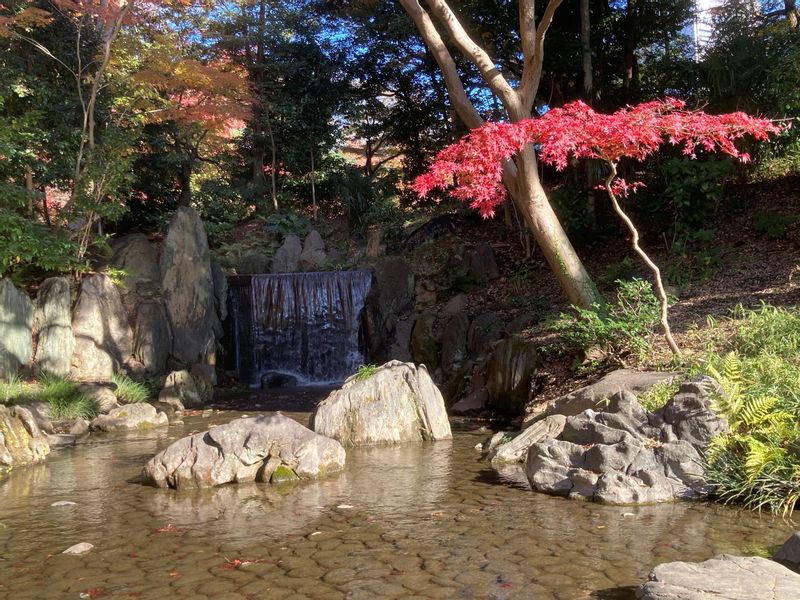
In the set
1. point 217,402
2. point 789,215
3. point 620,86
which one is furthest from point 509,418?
point 620,86

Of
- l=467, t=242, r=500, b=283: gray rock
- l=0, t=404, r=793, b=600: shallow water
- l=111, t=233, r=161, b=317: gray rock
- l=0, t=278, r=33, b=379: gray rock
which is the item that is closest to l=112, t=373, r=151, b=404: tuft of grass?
l=0, t=278, r=33, b=379: gray rock

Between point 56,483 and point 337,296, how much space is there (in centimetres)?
868

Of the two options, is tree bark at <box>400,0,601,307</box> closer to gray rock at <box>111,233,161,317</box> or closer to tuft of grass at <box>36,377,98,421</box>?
tuft of grass at <box>36,377,98,421</box>

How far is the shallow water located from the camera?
4102 mm

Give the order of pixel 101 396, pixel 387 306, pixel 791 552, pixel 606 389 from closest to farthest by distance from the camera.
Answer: pixel 791 552
pixel 606 389
pixel 101 396
pixel 387 306

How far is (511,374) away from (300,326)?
21.1 ft

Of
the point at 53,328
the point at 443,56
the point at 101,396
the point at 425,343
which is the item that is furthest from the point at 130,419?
the point at 443,56

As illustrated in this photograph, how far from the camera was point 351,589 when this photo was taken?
159 inches

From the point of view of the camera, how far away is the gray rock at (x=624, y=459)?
5.54m

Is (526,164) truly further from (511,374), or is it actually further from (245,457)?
(245,457)

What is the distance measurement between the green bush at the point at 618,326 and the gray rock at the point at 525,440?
186 cm

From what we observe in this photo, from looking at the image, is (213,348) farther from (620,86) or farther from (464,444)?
(620,86)

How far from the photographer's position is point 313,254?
1781cm

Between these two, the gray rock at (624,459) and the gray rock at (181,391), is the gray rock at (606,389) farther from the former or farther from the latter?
the gray rock at (181,391)
